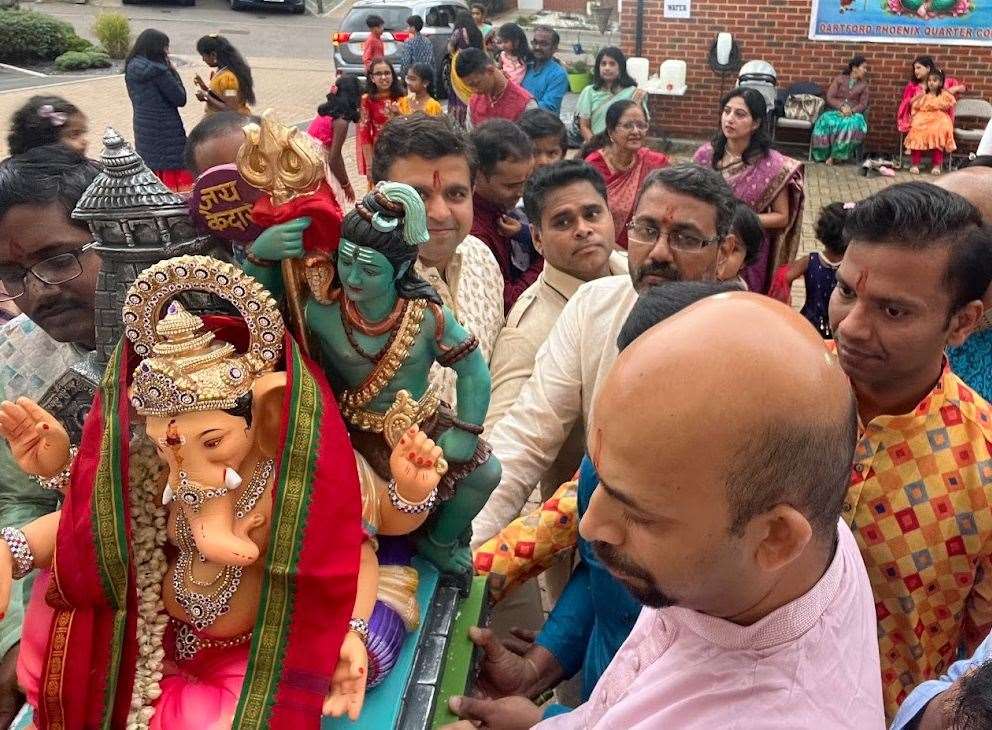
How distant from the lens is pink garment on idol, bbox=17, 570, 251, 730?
1446mm

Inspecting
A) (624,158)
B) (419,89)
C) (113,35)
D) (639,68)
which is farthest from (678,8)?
(113,35)

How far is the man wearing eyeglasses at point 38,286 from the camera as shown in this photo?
5.66 ft

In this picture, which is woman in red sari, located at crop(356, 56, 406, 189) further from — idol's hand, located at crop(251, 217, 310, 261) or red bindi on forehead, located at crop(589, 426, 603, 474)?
red bindi on forehead, located at crop(589, 426, 603, 474)

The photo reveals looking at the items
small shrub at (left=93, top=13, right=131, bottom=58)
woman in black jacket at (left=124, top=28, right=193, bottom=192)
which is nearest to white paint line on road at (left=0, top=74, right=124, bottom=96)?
small shrub at (left=93, top=13, right=131, bottom=58)

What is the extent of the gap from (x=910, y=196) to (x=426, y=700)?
1425 mm

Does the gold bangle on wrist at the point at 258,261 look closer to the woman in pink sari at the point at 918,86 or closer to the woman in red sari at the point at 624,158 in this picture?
the woman in red sari at the point at 624,158

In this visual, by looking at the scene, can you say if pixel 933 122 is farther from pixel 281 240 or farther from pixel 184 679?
pixel 184 679

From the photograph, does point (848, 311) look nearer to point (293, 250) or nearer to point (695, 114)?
point (293, 250)

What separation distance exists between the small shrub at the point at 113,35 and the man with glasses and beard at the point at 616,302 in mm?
18121

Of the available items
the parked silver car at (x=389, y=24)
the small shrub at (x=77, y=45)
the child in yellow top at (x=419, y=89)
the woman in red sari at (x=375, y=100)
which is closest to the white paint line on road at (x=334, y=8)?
the small shrub at (x=77, y=45)

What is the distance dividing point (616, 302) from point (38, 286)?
150cm

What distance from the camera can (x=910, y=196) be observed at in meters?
1.71

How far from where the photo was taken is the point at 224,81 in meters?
5.69

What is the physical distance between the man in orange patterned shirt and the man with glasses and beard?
2.12ft
